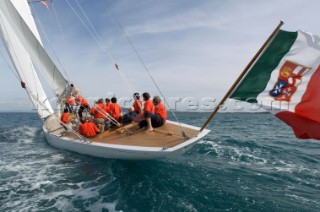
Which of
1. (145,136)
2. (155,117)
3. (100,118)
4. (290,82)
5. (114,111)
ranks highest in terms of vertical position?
(290,82)

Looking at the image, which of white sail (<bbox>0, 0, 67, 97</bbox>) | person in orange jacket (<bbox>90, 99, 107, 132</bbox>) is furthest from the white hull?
white sail (<bbox>0, 0, 67, 97</bbox>)

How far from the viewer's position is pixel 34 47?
10.4m

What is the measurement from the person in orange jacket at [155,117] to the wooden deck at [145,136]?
8.7 inches

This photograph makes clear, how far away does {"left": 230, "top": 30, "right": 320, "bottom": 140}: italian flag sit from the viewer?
14.6ft

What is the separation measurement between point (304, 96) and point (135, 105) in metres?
7.81

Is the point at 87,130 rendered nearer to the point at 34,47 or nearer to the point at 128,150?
the point at 128,150

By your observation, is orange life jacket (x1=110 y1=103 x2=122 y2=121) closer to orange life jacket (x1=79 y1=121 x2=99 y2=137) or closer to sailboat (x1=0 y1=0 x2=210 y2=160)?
sailboat (x1=0 y1=0 x2=210 y2=160)

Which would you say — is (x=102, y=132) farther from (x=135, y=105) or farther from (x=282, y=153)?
(x=282, y=153)

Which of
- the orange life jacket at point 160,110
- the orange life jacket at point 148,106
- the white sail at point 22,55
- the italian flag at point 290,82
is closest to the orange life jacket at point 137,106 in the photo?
the orange life jacket at point 160,110

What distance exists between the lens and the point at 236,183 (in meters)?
7.49

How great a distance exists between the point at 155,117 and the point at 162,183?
2.73 m

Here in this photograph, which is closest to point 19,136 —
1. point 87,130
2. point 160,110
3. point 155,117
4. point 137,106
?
point 87,130

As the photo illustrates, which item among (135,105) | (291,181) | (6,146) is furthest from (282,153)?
(6,146)

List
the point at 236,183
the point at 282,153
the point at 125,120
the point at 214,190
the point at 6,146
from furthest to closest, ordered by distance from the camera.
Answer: the point at 6,146
the point at 282,153
the point at 125,120
the point at 236,183
the point at 214,190
